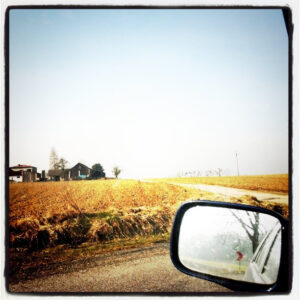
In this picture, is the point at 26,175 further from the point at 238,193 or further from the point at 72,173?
the point at 238,193

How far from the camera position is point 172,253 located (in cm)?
203

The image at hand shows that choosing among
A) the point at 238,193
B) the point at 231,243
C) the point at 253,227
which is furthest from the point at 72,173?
the point at 253,227

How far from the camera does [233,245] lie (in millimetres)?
1907

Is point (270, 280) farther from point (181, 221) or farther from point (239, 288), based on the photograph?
point (181, 221)

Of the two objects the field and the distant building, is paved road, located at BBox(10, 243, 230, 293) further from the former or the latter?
the distant building

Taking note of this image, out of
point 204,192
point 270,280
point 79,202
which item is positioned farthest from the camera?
point 204,192

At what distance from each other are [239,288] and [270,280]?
14cm

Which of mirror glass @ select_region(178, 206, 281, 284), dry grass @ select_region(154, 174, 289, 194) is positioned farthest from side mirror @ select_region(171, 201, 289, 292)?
dry grass @ select_region(154, 174, 289, 194)

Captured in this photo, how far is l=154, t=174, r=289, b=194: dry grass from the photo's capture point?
13.5 meters

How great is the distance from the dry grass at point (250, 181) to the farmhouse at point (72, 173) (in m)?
2.97

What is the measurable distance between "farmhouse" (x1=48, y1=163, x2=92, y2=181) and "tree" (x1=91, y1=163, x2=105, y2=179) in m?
0.19

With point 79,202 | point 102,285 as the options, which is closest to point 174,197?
point 79,202

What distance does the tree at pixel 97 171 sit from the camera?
14.7 meters

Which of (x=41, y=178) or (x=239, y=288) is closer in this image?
(x=239, y=288)
